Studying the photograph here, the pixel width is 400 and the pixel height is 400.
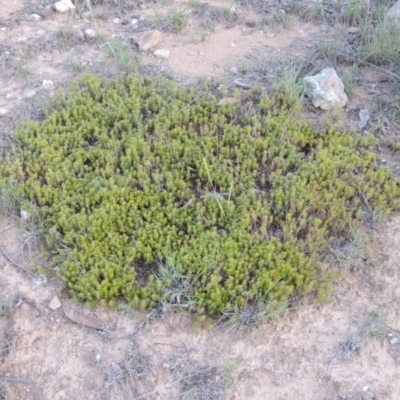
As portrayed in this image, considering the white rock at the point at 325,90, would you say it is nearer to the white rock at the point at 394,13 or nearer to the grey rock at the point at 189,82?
the grey rock at the point at 189,82

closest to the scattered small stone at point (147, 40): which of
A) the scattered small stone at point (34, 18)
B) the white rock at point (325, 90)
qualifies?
the scattered small stone at point (34, 18)

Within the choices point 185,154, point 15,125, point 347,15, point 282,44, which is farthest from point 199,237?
point 347,15

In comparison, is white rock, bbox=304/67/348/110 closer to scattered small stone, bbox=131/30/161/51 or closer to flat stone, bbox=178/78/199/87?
flat stone, bbox=178/78/199/87

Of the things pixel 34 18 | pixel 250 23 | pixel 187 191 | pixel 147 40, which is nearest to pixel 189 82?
pixel 147 40

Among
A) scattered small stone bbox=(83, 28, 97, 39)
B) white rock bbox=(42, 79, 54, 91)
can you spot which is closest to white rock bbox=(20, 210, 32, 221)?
white rock bbox=(42, 79, 54, 91)

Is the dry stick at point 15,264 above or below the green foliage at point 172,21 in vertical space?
below

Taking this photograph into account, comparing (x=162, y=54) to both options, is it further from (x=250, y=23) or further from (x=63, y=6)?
(x=63, y=6)
